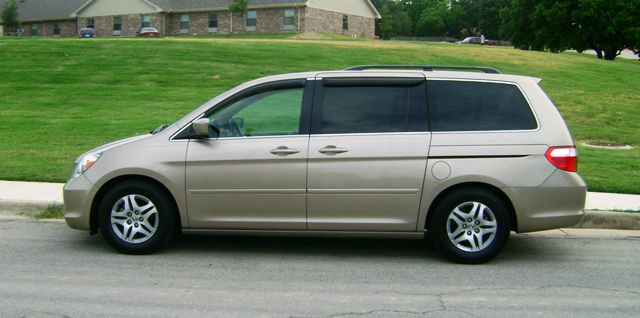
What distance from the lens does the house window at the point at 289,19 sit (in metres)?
51.1

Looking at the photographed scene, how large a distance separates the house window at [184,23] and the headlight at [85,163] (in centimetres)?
5063

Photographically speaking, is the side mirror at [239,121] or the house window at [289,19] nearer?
the side mirror at [239,121]

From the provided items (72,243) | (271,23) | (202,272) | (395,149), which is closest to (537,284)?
(395,149)

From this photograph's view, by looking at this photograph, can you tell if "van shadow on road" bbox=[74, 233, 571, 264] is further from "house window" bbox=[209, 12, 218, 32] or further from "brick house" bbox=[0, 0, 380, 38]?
"house window" bbox=[209, 12, 218, 32]

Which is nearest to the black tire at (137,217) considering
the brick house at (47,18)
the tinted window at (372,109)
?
the tinted window at (372,109)

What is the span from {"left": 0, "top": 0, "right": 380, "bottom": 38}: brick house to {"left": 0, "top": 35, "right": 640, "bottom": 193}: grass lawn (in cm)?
2185

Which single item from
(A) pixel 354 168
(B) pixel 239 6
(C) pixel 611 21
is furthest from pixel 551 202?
(C) pixel 611 21

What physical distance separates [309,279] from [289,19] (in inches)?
1851

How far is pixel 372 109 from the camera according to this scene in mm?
6363

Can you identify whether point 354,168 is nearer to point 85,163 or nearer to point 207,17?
point 85,163

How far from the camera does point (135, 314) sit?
4844 millimetres

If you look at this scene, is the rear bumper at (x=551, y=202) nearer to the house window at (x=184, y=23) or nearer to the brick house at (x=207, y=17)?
the brick house at (x=207, y=17)

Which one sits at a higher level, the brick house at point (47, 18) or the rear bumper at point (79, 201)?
the brick house at point (47, 18)

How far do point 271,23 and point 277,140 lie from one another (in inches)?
1846
